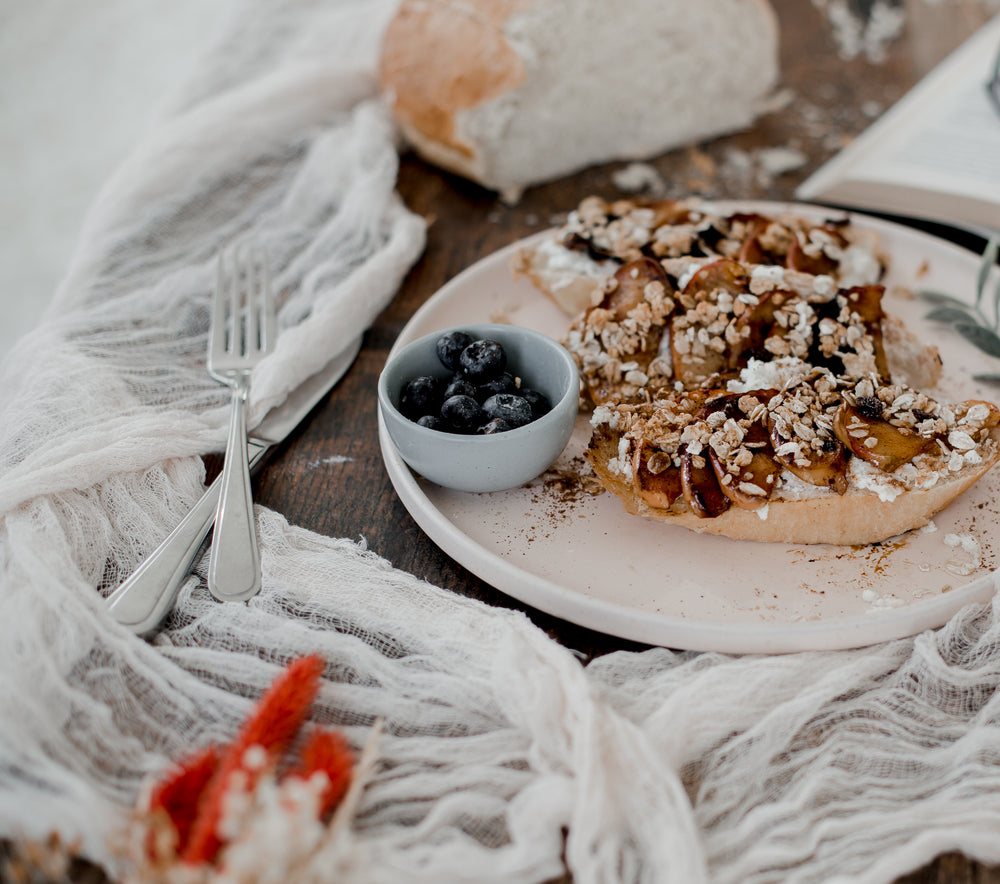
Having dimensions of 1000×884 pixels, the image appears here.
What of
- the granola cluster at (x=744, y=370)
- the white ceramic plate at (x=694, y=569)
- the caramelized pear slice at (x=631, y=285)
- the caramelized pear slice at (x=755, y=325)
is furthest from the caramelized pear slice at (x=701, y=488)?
the caramelized pear slice at (x=631, y=285)

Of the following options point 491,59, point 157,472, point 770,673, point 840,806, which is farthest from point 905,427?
point 491,59

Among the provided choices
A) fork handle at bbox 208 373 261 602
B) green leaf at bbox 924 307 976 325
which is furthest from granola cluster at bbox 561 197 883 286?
fork handle at bbox 208 373 261 602

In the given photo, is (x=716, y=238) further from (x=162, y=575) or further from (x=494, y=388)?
(x=162, y=575)

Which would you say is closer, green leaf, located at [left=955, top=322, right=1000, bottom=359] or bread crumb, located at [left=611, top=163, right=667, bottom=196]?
green leaf, located at [left=955, top=322, right=1000, bottom=359]

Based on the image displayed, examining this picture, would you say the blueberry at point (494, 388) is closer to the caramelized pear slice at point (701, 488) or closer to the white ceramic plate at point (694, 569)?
the white ceramic plate at point (694, 569)

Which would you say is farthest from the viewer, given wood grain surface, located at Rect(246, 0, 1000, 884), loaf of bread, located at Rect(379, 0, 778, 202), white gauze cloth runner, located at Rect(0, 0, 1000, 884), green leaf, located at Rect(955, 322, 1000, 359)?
loaf of bread, located at Rect(379, 0, 778, 202)

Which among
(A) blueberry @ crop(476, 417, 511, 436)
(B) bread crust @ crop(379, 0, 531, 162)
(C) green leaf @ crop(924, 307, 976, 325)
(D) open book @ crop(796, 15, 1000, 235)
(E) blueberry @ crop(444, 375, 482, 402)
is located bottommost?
(C) green leaf @ crop(924, 307, 976, 325)

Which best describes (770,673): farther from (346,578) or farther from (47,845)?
(47,845)

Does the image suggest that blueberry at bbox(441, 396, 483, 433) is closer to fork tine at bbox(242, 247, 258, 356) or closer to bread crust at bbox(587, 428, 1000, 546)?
bread crust at bbox(587, 428, 1000, 546)

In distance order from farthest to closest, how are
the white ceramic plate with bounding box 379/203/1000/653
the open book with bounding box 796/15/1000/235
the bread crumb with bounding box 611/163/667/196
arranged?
the bread crumb with bounding box 611/163/667/196 < the open book with bounding box 796/15/1000/235 < the white ceramic plate with bounding box 379/203/1000/653
